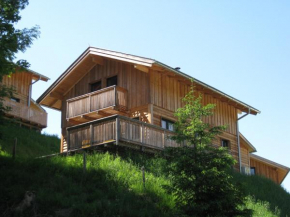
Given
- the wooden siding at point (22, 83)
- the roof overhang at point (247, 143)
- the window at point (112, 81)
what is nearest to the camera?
the window at point (112, 81)

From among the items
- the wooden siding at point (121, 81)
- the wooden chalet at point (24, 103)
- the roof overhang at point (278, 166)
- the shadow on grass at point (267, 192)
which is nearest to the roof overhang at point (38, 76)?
the wooden chalet at point (24, 103)

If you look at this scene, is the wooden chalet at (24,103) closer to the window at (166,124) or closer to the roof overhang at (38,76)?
the roof overhang at (38,76)

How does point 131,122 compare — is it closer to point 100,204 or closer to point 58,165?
point 58,165

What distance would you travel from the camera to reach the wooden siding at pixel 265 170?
138 feet

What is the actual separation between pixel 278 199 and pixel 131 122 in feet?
32.4

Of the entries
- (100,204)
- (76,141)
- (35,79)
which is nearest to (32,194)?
(100,204)

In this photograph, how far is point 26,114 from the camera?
3872cm

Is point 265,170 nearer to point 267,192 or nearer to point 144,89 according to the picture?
point 267,192

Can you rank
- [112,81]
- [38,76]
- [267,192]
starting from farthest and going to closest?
[38,76], [112,81], [267,192]

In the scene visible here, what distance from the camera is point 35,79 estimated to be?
4288 centimetres

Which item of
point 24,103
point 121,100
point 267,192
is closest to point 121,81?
point 121,100

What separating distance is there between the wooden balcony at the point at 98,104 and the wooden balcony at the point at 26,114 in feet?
30.0

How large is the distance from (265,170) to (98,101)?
20.5m

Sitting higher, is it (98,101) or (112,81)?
(112,81)
